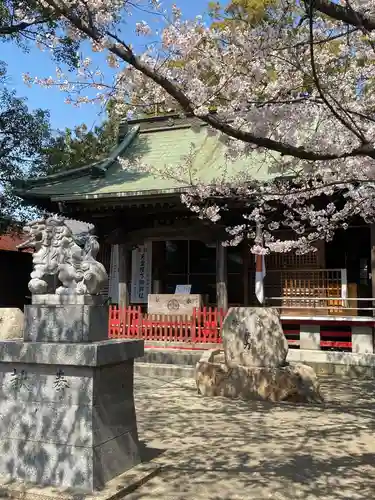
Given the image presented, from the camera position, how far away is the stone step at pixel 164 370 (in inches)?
420

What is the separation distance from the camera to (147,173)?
45.2ft

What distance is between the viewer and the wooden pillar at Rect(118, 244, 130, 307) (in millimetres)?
13375

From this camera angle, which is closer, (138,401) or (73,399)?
(73,399)

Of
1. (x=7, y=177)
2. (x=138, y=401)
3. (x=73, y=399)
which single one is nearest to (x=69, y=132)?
(x=7, y=177)

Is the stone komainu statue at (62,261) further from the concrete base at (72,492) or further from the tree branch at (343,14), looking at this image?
the tree branch at (343,14)

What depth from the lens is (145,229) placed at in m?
13.8

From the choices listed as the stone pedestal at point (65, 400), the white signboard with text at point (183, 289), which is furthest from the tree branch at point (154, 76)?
Answer: the white signboard with text at point (183, 289)

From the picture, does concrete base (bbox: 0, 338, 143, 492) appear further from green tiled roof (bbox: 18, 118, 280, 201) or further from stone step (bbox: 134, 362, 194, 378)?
green tiled roof (bbox: 18, 118, 280, 201)

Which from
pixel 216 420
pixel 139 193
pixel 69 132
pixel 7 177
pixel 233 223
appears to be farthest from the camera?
pixel 69 132

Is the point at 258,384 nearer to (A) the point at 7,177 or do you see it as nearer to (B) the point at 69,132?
(A) the point at 7,177

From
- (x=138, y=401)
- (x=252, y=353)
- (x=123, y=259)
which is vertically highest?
(x=123, y=259)

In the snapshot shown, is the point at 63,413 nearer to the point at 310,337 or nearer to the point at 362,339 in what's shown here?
the point at 310,337

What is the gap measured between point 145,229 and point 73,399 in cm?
971

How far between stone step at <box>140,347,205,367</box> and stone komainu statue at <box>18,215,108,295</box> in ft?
22.8
